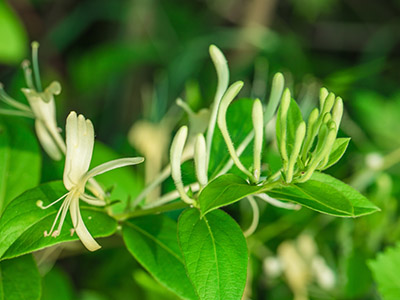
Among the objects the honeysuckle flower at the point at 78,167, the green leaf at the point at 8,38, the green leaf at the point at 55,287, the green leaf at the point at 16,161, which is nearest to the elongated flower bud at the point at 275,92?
the honeysuckle flower at the point at 78,167

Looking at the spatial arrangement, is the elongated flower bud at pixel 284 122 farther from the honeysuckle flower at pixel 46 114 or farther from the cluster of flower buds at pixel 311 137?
the honeysuckle flower at pixel 46 114

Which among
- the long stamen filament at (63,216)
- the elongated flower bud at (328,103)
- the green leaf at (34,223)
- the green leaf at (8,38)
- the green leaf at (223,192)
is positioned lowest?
the green leaf at (8,38)

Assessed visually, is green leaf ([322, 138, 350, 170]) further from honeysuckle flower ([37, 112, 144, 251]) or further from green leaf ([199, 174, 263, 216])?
honeysuckle flower ([37, 112, 144, 251])

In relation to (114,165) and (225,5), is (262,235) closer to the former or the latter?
(114,165)

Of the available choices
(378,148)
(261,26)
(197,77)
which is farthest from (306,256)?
(261,26)

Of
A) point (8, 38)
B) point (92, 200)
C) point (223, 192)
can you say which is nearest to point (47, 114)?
point (92, 200)

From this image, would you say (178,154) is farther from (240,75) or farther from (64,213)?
(240,75)
